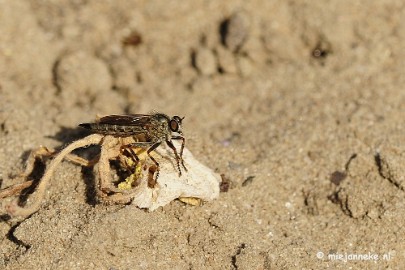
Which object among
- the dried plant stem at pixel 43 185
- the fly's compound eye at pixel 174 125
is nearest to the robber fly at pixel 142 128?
the fly's compound eye at pixel 174 125

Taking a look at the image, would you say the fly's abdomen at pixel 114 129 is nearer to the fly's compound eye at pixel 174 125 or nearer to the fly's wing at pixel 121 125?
the fly's wing at pixel 121 125

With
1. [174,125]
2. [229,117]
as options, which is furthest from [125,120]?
[229,117]

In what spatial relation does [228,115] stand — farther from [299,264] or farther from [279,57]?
[299,264]

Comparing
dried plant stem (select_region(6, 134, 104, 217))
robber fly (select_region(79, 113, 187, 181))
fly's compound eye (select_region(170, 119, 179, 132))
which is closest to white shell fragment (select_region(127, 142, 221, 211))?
robber fly (select_region(79, 113, 187, 181))

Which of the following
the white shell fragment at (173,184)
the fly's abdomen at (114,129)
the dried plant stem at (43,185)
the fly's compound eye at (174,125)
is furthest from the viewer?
the fly's compound eye at (174,125)

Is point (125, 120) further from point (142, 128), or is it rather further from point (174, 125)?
Answer: point (174, 125)
